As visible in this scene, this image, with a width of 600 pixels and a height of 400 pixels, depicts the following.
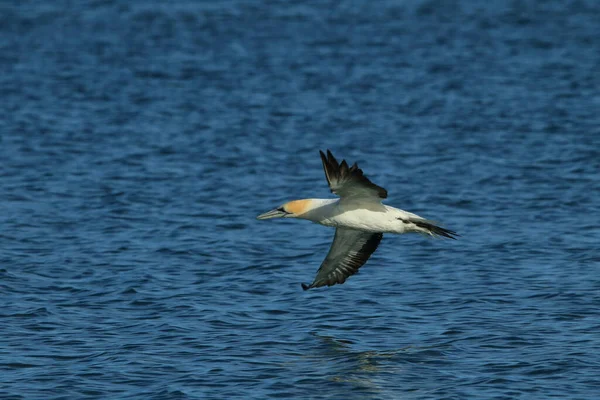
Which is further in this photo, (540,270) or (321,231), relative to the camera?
(321,231)

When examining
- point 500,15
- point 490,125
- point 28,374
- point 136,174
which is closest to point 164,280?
point 28,374

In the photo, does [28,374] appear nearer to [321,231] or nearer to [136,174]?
[321,231]

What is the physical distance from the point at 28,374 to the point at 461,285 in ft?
22.2

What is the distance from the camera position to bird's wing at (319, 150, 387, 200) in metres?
13.1

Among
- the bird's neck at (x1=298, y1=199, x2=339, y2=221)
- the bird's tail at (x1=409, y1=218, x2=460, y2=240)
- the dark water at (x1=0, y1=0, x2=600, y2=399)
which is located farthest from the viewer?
the bird's neck at (x1=298, y1=199, x2=339, y2=221)

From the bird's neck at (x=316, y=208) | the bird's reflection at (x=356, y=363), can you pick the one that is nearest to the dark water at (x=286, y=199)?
the bird's reflection at (x=356, y=363)

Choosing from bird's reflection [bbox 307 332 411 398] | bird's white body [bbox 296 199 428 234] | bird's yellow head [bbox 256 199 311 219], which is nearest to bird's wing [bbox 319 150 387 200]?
bird's white body [bbox 296 199 428 234]

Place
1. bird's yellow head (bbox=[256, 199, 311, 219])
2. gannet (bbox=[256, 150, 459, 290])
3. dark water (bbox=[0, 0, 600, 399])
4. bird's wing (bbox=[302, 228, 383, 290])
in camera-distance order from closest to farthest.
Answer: gannet (bbox=[256, 150, 459, 290]) < dark water (bbox=[0, 0, 600, 399]) < bird's yellow head (bbox=[256, 199, 311, 219]) < bird's wing (bbox=[302, 228, 383, 290])

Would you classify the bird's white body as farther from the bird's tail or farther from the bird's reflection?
the bird's reflection

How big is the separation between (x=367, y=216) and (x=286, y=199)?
27.0 feet

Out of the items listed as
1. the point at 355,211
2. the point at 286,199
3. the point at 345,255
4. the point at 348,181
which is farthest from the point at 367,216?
the point at 286,199

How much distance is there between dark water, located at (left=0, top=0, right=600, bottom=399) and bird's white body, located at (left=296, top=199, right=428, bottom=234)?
4.96ft

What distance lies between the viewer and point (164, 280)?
17.5 meters

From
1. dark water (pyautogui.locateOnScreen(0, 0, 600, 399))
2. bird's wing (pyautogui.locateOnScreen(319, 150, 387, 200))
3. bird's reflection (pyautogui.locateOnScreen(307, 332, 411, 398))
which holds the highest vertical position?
bird's wing (pyautogui.locateOnScreen(319, 150, 387, 200))
